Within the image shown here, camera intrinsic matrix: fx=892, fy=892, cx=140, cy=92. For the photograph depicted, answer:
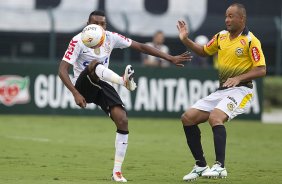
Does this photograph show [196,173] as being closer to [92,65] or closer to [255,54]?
[255,54]

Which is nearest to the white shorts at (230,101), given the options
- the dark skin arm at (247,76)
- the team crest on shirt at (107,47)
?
the dark skin arm at (247,76)

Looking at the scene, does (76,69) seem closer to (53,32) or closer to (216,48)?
(216,48)

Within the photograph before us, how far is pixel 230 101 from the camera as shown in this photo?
11680 mm

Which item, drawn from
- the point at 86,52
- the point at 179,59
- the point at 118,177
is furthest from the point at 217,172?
the point at 86,52

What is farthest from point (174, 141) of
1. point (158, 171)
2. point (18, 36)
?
point (18, 36)

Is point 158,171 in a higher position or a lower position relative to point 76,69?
lower

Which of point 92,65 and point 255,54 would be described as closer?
point 92,65

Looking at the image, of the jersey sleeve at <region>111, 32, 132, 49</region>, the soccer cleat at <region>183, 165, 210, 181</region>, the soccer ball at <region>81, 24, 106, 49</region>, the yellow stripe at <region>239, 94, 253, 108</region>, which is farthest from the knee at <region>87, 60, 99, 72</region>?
the yellow stripe at <region>239, 94, 253, 108</region>

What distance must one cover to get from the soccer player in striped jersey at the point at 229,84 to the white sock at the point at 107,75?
130cm

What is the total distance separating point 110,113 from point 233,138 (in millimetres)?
7805

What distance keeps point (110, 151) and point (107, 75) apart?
4771mm

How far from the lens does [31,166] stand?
42.4 ft

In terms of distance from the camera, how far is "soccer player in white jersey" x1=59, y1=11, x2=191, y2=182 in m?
11.4

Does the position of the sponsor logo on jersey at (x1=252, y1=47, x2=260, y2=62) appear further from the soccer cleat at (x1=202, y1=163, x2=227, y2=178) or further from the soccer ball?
the soccer ball
